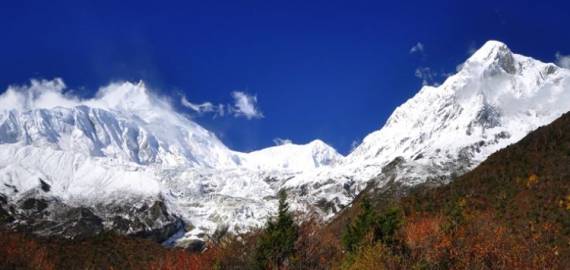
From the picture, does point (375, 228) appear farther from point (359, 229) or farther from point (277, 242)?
point (277, 242)

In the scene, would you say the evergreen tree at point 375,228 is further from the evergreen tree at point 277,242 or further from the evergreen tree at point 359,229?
the evergreen tree at point 277,242

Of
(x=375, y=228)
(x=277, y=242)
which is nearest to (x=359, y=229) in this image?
(x=375, y=228)

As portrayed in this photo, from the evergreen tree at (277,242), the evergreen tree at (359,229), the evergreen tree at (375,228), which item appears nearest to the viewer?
the evergreen tree at (277,242)

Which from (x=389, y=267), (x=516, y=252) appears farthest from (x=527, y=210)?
(x=389, y=267)

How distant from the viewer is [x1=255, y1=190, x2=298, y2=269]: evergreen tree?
86562mm

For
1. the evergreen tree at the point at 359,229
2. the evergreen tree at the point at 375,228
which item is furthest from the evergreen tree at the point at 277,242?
the evergreen tree at the point at 375,228

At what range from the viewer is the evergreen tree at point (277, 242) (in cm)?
8656

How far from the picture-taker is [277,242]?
89062 mm

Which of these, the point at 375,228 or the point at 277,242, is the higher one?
the point at 375,228

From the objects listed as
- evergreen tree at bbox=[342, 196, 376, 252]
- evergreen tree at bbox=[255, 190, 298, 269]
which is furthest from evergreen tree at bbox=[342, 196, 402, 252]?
evergreen tree at bbox=[255, 190, 298, 269]

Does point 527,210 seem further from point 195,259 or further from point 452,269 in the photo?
point 452,269

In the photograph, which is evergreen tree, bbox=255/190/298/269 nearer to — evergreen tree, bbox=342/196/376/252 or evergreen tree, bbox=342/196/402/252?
evergreen tree, bbox=342/196/376/252

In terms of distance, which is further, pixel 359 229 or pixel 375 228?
pixel 359 229

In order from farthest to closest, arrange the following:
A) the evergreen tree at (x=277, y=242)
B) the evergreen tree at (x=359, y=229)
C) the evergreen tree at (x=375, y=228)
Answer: the evergreen tree at (x=375, y=228) < the evergreen tree at (x=359, y=229) < the evergreen tree at (x=277, y=242)
